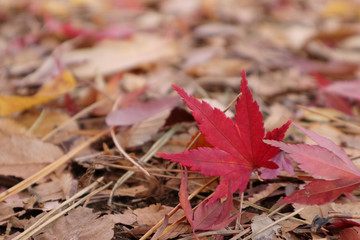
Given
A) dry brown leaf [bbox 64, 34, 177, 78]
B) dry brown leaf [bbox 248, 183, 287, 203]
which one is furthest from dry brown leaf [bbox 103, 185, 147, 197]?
dry brown leaf [bbox 64, 34, 177, 78]

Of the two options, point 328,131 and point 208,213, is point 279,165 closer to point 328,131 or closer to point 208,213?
point 208,213

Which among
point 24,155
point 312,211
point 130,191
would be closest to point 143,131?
point 130,191

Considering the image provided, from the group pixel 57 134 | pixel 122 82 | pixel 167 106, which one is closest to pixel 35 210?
pixel 57 134

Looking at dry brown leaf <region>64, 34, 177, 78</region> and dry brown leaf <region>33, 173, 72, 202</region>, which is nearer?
dry brown leaf <region>33, 173, 72, 202</region>

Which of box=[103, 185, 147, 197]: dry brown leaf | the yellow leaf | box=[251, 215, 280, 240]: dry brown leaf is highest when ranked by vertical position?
the yellow leaf

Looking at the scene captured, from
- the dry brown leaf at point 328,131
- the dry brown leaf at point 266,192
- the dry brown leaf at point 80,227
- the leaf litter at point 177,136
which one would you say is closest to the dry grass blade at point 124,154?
the leaf litter at point 177,136

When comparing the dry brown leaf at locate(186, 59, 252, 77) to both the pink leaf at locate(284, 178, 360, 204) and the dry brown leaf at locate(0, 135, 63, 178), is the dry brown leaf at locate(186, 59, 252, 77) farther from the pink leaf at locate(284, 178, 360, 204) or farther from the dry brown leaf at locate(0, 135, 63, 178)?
the pink leaf at locate(284, 178, 360, 204)

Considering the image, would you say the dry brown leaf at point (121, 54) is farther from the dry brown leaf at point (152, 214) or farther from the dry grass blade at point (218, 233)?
the dry grass blade at point (218, 233)
